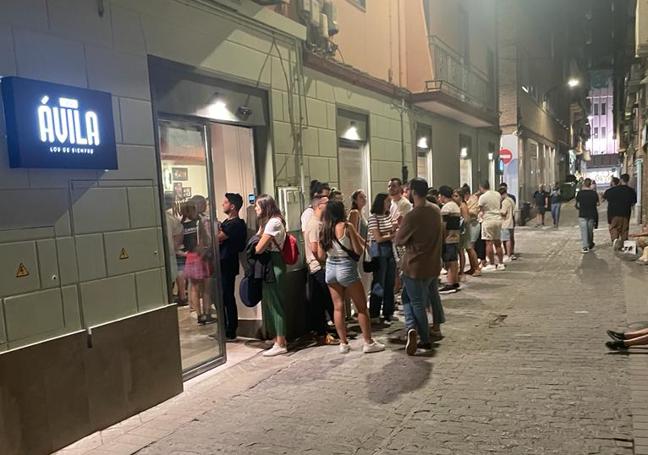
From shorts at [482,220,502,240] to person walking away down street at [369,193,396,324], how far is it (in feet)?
14.6

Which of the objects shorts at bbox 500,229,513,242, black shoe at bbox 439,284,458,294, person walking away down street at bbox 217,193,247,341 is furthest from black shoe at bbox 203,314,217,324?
shorts at bbox 500,229,513,242

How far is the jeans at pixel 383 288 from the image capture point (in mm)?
7609

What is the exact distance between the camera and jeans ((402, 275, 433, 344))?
6.12 meters

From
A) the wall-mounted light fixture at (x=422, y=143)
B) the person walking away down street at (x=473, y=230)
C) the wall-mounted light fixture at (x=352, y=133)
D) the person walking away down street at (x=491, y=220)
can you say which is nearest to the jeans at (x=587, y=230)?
the person walking away down street at (x=491, y=220)

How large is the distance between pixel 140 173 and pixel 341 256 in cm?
230

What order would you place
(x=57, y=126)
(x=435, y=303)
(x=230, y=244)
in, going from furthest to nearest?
(x=230, y=244)
(x=435, y=303)
(x=57, y=126)

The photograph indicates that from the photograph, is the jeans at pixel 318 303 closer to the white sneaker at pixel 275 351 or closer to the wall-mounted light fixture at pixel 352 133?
the white sneaker at pixel 275 351

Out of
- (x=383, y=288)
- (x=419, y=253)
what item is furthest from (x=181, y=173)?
(x=383, y=288)

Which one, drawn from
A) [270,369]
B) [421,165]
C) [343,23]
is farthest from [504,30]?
[270,369]

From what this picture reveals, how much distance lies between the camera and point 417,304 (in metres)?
6.13

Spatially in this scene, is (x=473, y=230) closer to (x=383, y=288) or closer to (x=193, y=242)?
(x=383, y=288)

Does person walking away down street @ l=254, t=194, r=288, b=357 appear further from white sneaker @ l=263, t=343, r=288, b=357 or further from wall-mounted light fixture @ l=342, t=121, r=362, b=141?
wall-mounted light fixture @ l=342, t=121, r=362, b=141

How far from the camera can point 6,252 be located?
384 centimetres

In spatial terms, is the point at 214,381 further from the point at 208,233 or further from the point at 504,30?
the point at 504,30
